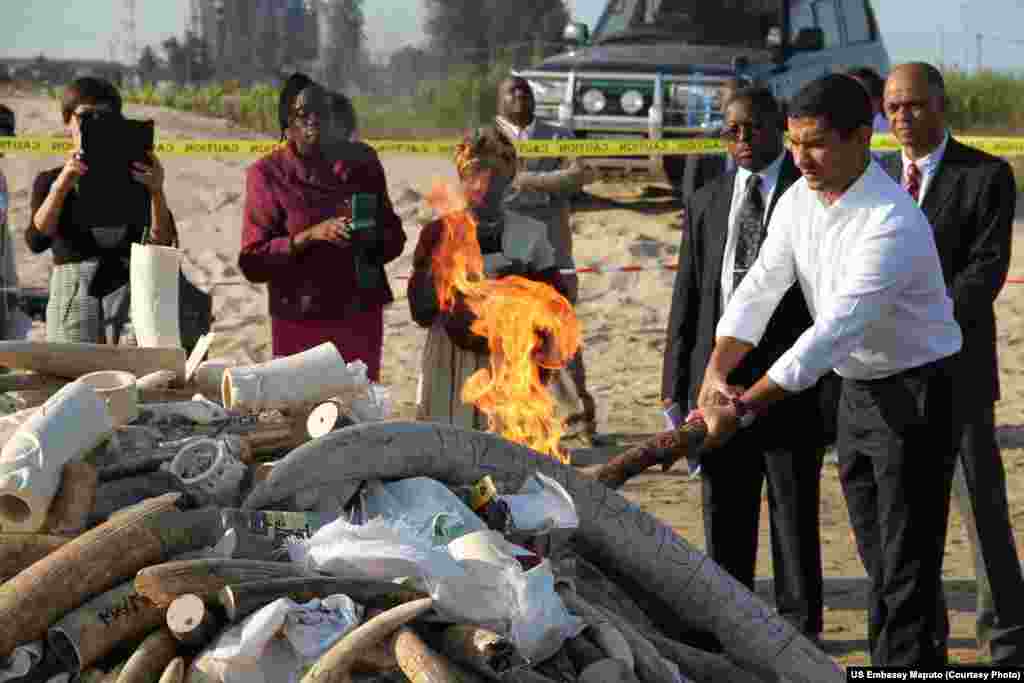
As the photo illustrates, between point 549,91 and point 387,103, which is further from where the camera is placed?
point 387,103

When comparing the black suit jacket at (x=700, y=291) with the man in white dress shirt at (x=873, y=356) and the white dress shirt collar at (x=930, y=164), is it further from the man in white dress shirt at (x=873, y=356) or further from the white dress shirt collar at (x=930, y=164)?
the man in white dress shirt at (x=873, y=356)

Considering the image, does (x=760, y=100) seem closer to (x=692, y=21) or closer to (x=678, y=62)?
(x=678, y=62)

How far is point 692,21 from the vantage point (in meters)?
16.0

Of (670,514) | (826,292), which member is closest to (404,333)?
(670,514)

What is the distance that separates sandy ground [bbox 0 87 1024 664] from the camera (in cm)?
754

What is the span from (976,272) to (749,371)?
915 mm

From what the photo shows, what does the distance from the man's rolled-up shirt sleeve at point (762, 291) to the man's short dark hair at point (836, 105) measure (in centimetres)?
50

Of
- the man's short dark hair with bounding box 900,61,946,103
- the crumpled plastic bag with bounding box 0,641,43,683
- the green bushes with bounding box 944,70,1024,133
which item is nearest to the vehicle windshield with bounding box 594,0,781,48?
the man's short dark hair with bounding box 900,61,946,103

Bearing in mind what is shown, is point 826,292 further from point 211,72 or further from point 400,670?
point 211,72

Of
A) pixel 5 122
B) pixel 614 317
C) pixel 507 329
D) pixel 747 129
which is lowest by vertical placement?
pixel 614 317

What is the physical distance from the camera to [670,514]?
27.2ft

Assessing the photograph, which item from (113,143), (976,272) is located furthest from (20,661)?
(113,143)

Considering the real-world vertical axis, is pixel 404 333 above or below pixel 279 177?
below

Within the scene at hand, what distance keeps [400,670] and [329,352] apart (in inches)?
70.1
